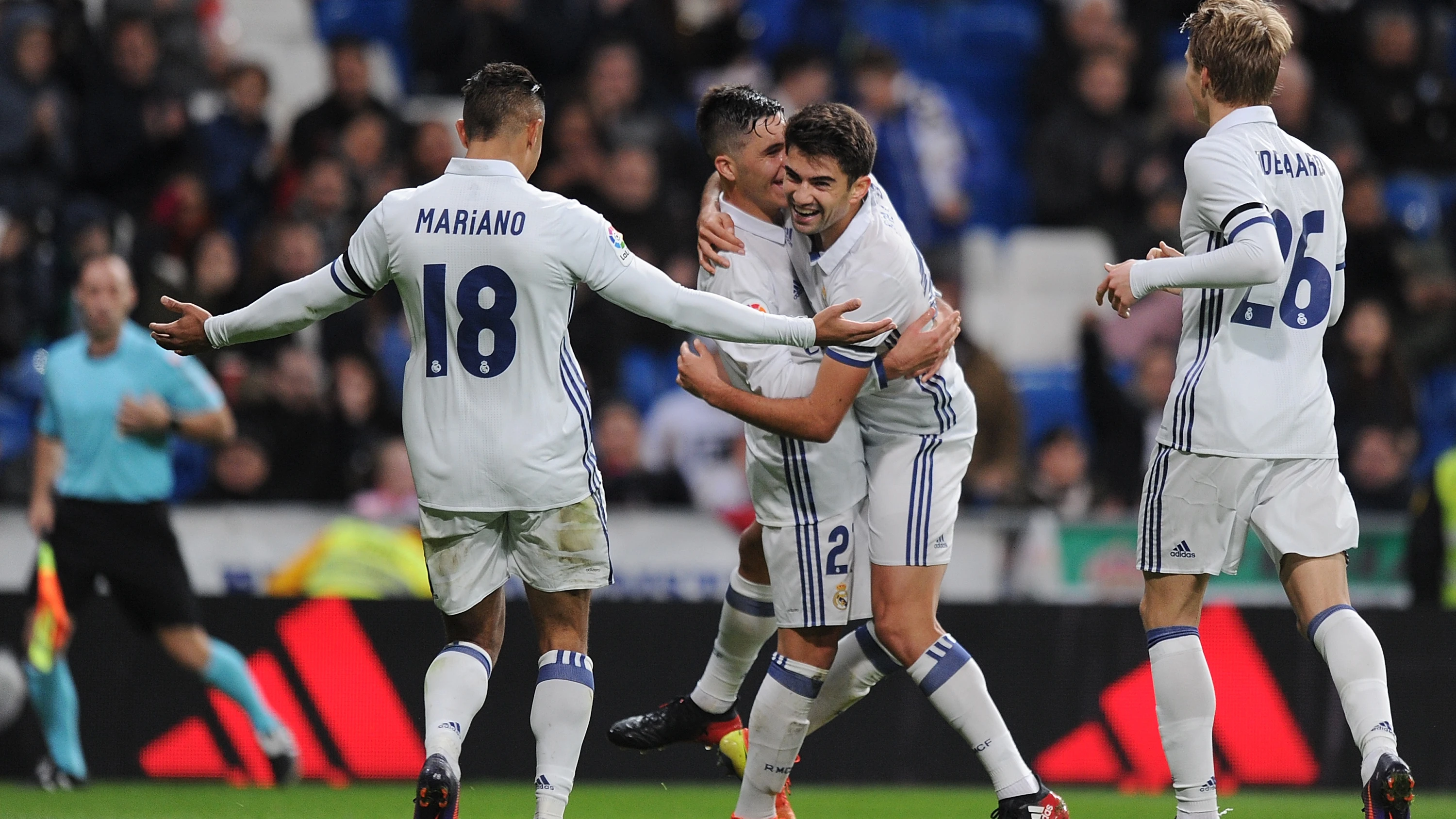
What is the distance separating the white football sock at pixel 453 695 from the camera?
4957 mm

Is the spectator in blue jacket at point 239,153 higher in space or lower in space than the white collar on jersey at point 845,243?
higher

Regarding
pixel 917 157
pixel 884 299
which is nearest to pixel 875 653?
pixel 884 299

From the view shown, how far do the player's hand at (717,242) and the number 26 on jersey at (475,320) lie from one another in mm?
876

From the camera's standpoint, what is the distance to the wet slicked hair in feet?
16.8

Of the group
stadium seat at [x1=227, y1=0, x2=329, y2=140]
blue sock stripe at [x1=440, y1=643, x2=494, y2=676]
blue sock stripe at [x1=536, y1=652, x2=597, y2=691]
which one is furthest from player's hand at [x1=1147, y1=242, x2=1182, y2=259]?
stadium seat at [x1=227, y1=0, x2=329, y2=140]

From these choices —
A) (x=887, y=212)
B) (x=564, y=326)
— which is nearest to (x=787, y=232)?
(x=887, y=212)

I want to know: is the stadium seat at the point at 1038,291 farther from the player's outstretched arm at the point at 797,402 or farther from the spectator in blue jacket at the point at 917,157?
the player's outstretched arm at the point at 797,402

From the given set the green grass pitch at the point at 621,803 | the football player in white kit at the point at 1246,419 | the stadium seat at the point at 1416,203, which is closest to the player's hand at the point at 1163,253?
the football player in white kit at the point at 1246,419

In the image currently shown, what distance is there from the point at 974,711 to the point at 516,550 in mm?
1522

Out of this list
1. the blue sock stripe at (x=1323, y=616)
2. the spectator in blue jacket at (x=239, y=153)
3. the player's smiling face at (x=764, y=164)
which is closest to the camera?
the blue sock stripe at (x=1323, y=616)

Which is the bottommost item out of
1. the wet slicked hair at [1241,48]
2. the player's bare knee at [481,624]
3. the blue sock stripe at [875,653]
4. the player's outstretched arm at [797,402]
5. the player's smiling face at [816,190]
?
the blue sock stripe at [875,653]

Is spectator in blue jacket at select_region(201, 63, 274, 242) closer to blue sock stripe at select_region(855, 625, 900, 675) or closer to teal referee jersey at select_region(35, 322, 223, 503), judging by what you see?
teal referee jersey at select_region(35, 322, 223, 503)

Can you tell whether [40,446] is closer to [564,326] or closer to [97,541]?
[97,541]

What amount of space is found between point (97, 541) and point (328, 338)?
316 cm
